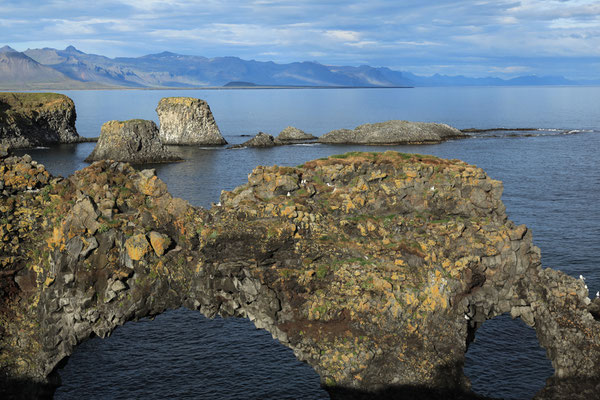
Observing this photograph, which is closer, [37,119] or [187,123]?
[187,123]

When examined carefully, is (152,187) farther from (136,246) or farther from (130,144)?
(130,144)

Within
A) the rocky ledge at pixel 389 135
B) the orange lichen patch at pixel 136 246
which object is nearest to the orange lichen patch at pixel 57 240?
the orange lichen patch at pixel 136 246

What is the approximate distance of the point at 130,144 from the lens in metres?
130

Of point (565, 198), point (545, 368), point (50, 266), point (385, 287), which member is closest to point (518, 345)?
point (545, 368)

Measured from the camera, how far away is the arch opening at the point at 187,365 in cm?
3797

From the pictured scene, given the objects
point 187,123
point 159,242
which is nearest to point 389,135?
point 187,123

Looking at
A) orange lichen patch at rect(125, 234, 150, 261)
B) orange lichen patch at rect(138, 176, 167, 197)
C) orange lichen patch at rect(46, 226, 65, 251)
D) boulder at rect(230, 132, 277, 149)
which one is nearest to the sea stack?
boulder at rect(230, 132, 277, 149)

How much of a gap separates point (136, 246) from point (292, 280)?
9.66 m

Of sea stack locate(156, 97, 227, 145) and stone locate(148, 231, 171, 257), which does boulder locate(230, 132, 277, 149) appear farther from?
stone locate(148, 231, 171, 257)

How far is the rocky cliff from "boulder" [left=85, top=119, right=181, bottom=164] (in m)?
41.3

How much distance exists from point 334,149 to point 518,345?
116m

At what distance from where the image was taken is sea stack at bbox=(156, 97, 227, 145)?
6540 inches

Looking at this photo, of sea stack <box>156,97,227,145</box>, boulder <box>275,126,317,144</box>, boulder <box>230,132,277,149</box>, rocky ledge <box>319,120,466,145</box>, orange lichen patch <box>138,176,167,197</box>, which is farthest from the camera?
boulder <box>275,126,317,144</box>

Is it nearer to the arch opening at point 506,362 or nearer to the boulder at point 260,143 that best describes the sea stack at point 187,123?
the boulder at point 260,143
